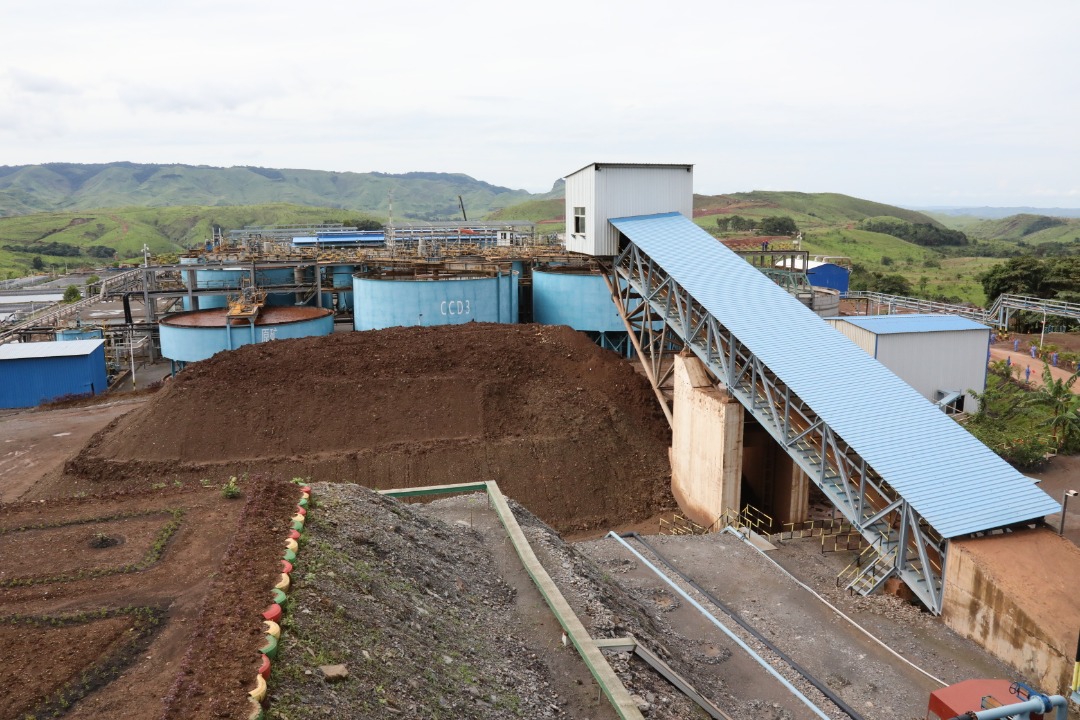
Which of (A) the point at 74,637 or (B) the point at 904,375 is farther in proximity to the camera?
(B) the point at 904,375

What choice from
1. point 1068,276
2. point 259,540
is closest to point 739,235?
point 1068,276

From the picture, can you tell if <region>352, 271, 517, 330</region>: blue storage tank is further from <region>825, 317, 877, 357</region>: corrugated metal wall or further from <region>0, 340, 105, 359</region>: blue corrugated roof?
<region>825, 317, 877, 357</region>: corrugated metal wall

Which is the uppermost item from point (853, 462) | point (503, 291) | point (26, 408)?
point (503, 291)

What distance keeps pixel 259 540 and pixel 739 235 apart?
92.2 m

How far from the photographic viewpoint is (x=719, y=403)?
2270cm

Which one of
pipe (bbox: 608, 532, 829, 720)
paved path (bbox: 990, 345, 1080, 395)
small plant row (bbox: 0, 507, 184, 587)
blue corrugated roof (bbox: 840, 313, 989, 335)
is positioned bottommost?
pipe (bbox: 608, 532, 829, 720)

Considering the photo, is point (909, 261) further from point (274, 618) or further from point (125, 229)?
point (125, 229)

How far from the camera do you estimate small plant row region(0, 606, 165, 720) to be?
329 inches

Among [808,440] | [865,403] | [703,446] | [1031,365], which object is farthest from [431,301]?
[1031,365]

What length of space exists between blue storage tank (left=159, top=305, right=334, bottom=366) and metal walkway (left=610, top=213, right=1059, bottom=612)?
19.0m

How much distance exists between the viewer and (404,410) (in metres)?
27.9

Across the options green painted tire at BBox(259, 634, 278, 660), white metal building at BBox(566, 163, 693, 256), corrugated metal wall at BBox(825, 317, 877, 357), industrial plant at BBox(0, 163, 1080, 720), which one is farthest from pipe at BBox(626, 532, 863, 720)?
corrugated metal wall at BBox(825, 317, 877, 357)

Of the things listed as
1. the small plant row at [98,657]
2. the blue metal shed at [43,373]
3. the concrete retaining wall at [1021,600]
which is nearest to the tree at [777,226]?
the blue metal shed at [43,373]

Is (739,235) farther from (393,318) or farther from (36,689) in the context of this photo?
(36,689)
